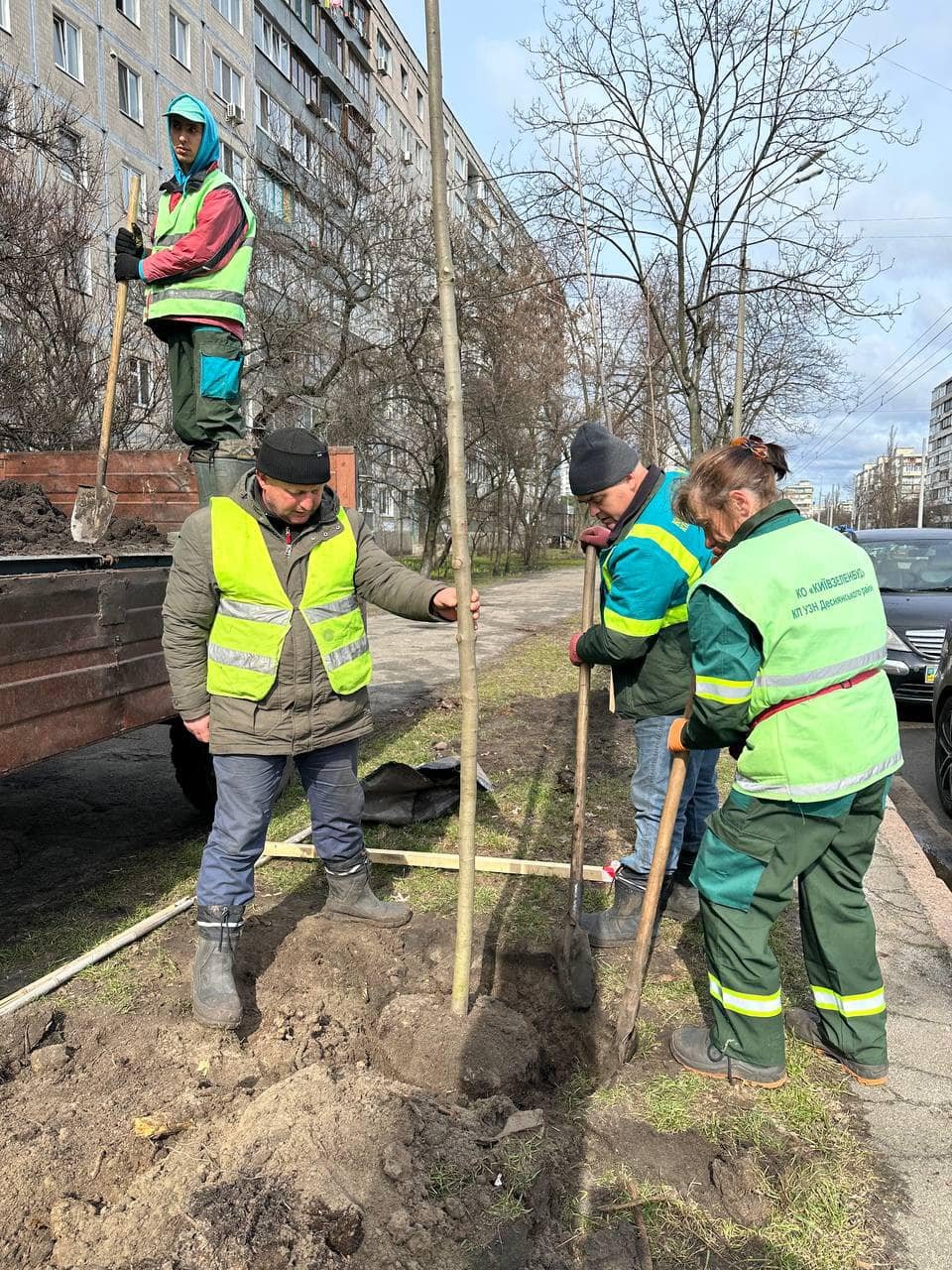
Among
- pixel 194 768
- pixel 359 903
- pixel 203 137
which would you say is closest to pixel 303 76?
pixel 203 137

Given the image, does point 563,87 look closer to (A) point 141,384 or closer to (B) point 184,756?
(A) point 141,384

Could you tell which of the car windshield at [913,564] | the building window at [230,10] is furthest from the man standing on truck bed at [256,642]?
the building window at [230,10]

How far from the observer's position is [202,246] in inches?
159

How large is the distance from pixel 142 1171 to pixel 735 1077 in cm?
165

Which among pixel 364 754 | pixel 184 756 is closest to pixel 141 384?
pixel 364 754

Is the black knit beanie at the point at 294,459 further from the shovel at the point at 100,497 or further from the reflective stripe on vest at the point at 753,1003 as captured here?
the reflective stripe on vest at the point at 753,1003

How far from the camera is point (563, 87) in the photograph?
36.6 ft

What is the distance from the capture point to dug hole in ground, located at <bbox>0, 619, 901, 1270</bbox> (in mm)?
1979

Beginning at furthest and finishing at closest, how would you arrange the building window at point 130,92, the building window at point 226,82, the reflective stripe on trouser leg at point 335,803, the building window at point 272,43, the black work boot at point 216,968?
the building window at point 272,43 → the building window at point 226,82 → the building window at point 130,92 → the reflective stripe on trouser leg at point 335,803 → the black work boot at point 216,968

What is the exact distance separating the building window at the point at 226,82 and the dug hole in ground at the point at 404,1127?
2888 centimetres

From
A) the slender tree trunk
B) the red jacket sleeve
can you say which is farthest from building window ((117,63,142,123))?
the slender tree trunk

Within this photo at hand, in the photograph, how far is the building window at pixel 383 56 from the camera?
35156 mm

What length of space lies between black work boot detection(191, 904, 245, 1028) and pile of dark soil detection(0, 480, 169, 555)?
168cm

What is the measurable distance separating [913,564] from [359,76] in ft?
111
